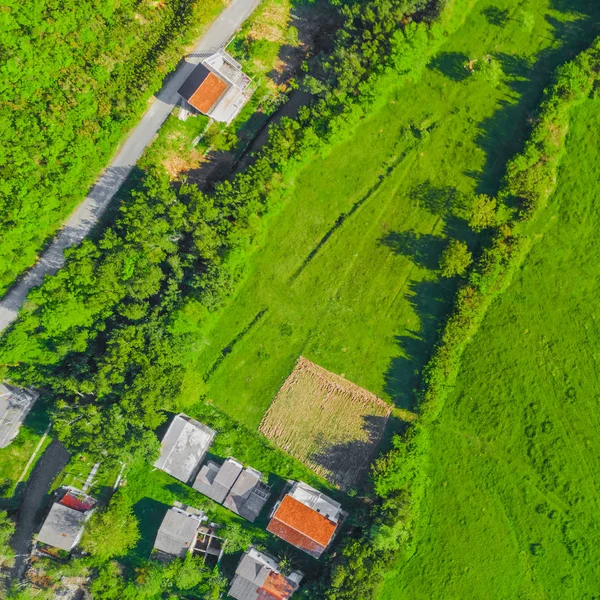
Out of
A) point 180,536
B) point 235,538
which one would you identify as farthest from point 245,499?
point 180,536

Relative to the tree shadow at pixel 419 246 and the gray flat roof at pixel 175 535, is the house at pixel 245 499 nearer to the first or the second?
the gray flat roof at pixel 175 535

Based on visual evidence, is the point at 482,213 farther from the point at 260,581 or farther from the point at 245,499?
the point at 260,581

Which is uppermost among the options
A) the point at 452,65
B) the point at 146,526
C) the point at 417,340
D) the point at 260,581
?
the point at 452,65

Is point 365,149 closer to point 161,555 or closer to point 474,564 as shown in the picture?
point 474,564

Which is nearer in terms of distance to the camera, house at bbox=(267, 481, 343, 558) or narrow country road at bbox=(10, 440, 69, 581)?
house at bbox=(267, 481, 343, 558)

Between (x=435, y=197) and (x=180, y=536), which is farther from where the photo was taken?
(x=435, y=197)

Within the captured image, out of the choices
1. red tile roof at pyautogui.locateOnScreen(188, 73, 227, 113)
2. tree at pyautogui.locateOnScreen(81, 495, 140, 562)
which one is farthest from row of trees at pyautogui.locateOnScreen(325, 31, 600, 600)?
red tile roof at pyautogui.locateOnScreen(188, 73, 227, 113)

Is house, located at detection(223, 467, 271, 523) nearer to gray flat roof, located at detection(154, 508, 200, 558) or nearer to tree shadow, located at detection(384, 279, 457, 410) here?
gray flat roof, located at detection(154, 508, 200, 558)

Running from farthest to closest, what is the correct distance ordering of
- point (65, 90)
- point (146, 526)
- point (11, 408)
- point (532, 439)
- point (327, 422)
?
point (65, 90), point (146, 526), point (11, 408), point (327, 422), point (532, 439)
